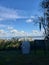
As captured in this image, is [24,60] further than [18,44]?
No

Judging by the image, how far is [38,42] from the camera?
21781 mm

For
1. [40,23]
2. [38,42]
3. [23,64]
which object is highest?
[40,23]

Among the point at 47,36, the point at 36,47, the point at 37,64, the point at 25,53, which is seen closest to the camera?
the point at 37,64

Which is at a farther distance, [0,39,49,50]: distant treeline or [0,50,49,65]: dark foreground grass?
[0,39,49,50]: distant treeline

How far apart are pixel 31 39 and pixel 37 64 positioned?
9880 millimetres

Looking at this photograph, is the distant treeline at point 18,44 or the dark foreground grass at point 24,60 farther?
the distant treeline at point 18,44

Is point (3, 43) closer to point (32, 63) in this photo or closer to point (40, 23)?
point (40, 23)

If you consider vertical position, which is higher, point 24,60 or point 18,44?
point 18,44

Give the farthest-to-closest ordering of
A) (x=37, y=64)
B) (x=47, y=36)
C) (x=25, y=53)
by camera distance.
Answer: (x=47, y=36) < (x=25, y=53) < (x=37, y=64)

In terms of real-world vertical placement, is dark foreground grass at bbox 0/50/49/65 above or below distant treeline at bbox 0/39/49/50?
below

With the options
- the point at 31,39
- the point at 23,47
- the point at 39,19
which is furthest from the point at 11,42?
the point at 39,19

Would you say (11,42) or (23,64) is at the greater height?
(11,42)

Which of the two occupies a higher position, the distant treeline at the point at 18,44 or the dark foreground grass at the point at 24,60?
the distant treeline at the point at 18,44

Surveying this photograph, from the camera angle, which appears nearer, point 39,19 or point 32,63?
point 32,63
